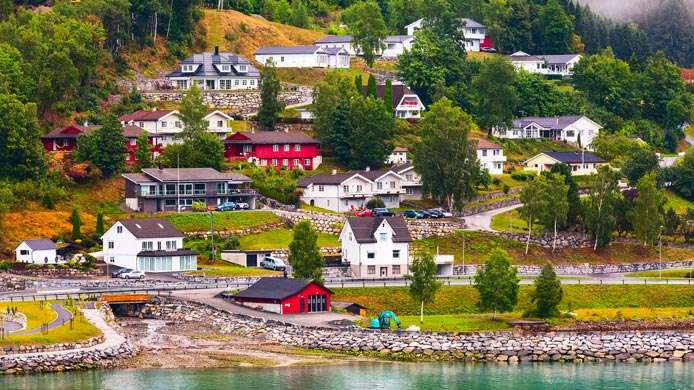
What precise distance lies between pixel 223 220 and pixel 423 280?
2835cm

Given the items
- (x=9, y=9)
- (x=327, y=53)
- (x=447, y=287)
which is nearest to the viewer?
(x=447, y=287)

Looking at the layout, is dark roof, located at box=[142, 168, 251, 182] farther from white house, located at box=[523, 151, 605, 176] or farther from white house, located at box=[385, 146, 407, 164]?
white house, located at box=[523, 151, 605, 176]

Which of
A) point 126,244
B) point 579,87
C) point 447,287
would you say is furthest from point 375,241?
point 579,87

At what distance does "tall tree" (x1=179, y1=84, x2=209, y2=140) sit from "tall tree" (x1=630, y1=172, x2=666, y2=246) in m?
35.0

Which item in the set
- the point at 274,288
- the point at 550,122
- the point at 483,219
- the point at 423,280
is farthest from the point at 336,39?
the point at 423,280

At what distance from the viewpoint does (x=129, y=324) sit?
103 m

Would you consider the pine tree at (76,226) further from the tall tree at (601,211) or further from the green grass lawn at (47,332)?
the tall tree at (601,211)

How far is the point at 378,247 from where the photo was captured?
122375 millimetres

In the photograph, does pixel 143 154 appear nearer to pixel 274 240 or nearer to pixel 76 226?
pixel 76 226

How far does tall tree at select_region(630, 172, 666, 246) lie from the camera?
13525 cm

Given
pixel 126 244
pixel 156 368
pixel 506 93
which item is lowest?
pixel 156 368

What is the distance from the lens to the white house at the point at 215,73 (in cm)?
16452

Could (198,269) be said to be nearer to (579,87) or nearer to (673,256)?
(673,256)

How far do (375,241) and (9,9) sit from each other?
2167 inches
